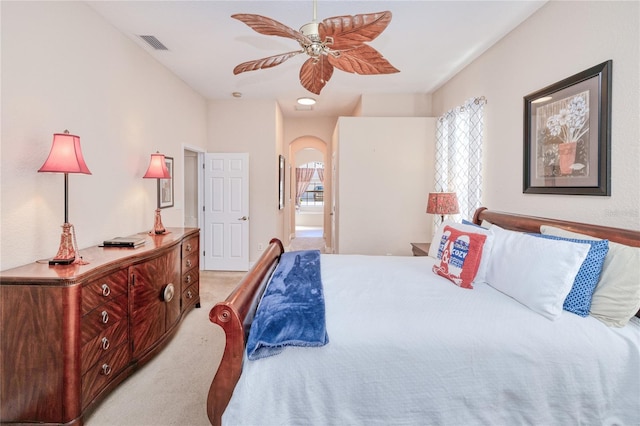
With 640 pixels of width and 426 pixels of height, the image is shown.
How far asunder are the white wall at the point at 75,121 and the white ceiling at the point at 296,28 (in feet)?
1.11

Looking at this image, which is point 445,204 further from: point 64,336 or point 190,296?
point 64,336

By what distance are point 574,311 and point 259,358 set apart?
5.29 ft

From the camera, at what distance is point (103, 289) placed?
188 centimetres

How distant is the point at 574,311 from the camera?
61.6 inches

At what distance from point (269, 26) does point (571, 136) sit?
7.30 ft

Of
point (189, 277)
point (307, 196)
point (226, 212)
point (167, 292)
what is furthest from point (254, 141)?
point (307, 196)

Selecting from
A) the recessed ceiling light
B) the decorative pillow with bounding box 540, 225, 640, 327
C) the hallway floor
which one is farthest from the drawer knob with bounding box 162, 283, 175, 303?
the hallway floor

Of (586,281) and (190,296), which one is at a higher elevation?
(586,281)

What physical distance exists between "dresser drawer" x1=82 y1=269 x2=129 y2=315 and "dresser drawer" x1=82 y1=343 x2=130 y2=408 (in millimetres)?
374

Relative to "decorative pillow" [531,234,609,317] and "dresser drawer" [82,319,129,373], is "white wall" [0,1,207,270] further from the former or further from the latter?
"decorative pillow" [531,234,609,317]

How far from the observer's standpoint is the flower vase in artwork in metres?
2.15

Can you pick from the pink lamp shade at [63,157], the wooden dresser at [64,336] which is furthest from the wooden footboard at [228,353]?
the pink lamp shade at [63,157]

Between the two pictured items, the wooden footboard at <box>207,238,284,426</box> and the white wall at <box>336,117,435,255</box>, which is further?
the white wall at <box>336,117,435,255</box>

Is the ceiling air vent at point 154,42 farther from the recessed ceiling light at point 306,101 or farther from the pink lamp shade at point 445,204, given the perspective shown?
the pink lamp shade at point 445,204
